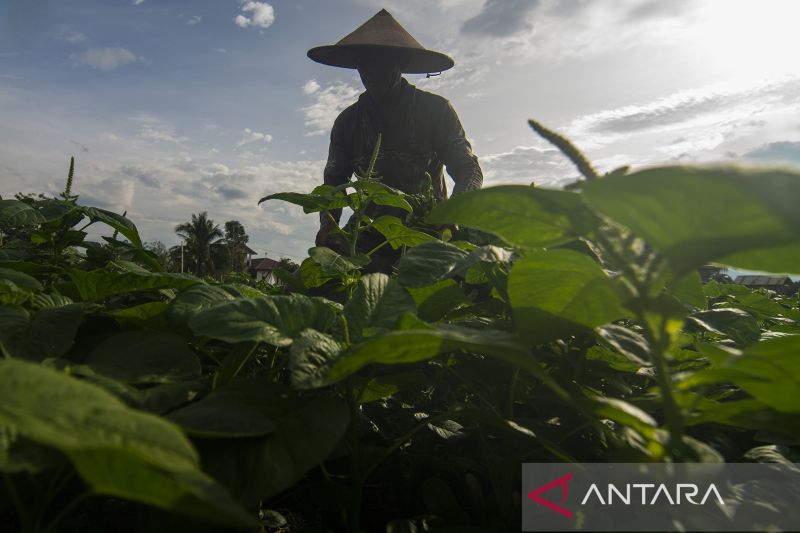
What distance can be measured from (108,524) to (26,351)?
37 centimetres

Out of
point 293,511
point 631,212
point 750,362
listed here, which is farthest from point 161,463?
point 293,511

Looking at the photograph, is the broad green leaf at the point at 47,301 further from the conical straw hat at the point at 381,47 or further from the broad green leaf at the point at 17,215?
the conical straw hat at the point at 381,47

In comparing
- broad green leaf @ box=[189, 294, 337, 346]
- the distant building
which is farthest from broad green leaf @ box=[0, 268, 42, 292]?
the distant building

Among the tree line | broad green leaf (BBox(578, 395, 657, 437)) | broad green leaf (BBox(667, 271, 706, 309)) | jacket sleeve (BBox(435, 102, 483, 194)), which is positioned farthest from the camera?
the tree line

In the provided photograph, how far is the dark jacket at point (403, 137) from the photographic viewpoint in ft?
17.0

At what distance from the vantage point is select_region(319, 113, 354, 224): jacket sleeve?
487 centimetres

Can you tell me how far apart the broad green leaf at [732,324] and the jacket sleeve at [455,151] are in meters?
3.08

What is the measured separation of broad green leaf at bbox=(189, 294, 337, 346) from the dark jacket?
168 inches

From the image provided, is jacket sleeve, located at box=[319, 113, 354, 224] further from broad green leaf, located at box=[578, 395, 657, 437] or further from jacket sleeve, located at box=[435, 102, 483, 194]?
broad green leaf, located at box=[578, 395, 657, 437]

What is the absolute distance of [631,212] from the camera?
0.54 meters

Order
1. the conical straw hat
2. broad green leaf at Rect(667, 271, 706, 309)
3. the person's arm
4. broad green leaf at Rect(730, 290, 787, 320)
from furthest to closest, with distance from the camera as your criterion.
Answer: the conical straw hat
the person's arm
broad green leaf at Rect(730, 290, 787, 320)
broad green leaf at Rect(667, 271, 706, 309)

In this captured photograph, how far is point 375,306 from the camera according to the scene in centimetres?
95

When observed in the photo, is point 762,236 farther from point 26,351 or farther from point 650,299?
point 26,351

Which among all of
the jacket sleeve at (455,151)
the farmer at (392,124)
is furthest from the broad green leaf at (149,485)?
the farmer at (392,124)
